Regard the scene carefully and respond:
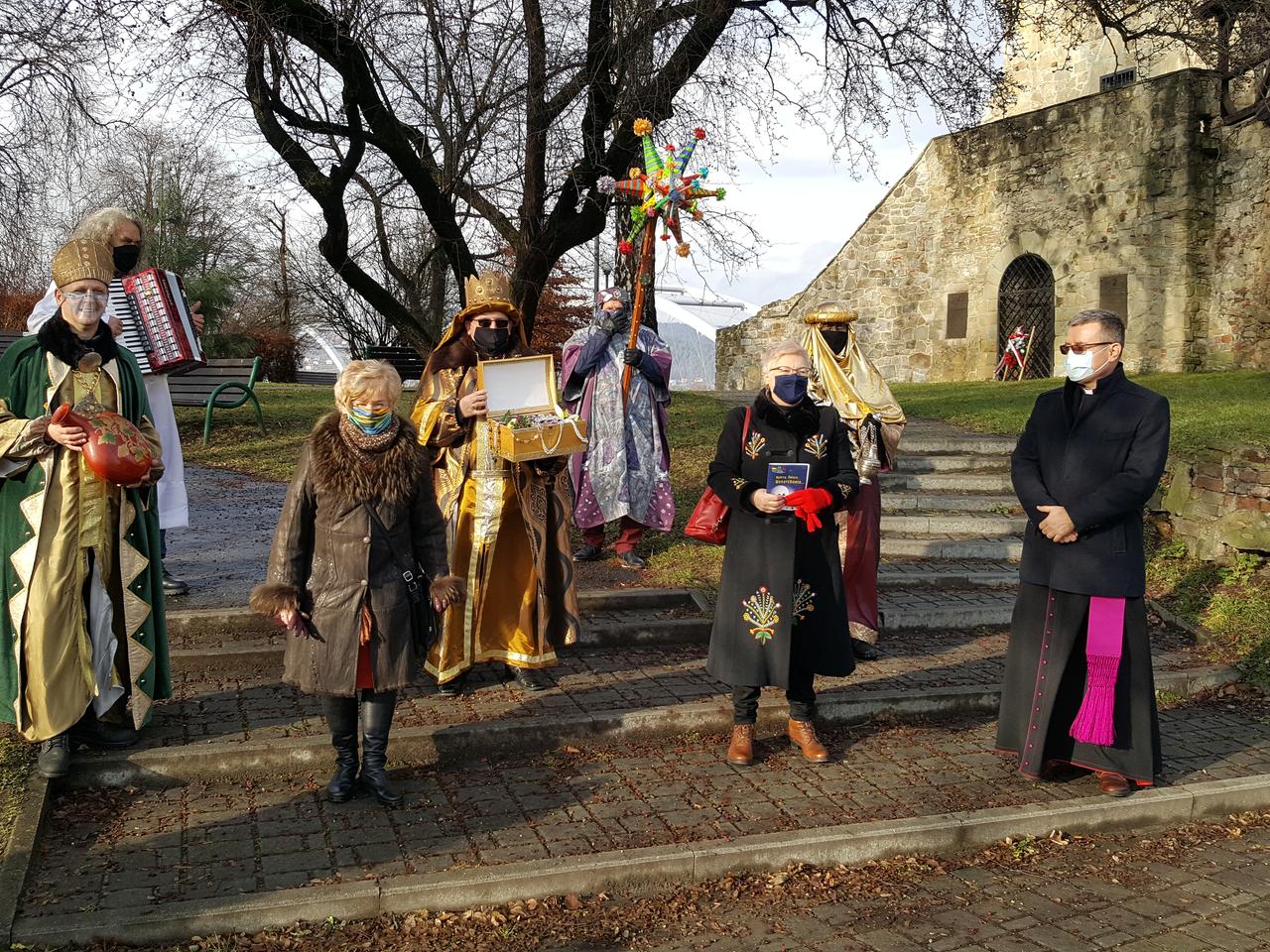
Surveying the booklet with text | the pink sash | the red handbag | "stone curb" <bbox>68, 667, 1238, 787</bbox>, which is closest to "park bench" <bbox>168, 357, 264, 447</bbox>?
"stone curb" <bbox>68, 667, 1238, 787</bbox>

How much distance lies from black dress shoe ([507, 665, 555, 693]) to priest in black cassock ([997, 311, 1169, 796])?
2.40 m

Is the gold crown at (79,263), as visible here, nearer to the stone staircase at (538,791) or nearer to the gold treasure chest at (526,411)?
the gold treasure chest at (526,411)

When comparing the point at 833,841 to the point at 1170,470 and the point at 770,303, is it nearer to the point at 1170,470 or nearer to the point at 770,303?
the point at 1170,470

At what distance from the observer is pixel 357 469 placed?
457 centimetres

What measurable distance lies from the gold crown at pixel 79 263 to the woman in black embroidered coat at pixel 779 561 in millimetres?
2896

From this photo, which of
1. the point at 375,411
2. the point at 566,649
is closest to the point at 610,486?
the point at 566,649

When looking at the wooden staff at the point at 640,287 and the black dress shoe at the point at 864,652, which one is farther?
the wooden staff at the point at 640,287

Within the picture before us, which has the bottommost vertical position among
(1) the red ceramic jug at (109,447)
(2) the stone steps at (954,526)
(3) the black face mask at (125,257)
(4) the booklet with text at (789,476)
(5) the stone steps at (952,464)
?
(2) the stone steps at (954,526)

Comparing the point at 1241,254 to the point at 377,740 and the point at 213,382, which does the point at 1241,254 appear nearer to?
the point at 213,382

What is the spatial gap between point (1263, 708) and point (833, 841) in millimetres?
3425

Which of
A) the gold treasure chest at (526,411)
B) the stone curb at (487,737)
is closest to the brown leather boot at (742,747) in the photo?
the stone curb at (487,737)

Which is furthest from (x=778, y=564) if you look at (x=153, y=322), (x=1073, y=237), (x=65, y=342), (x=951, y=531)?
(x=1073, y=237)

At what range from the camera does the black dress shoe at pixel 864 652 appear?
6879 millimetres

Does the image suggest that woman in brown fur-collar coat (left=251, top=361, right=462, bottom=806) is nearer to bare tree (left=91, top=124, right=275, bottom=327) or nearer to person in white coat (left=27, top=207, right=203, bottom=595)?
person in white coat (left=27, top=207, right=203, bottom=595)
